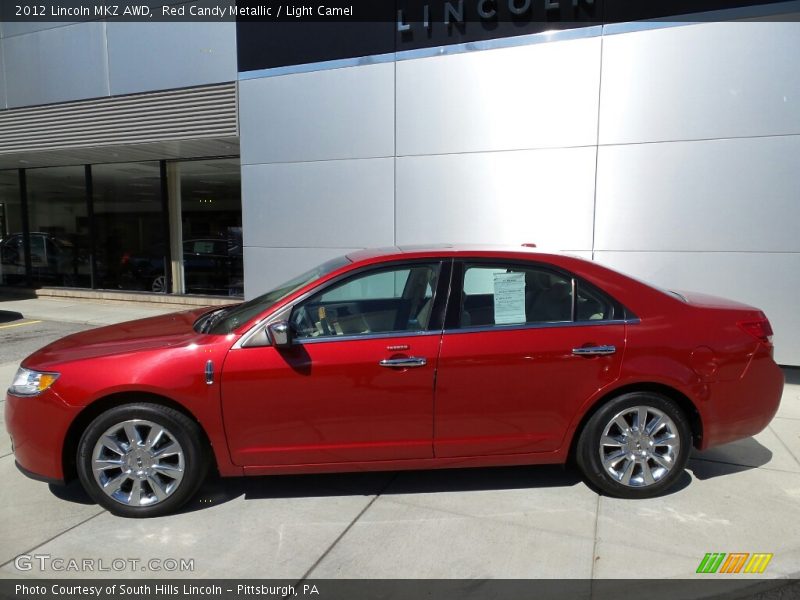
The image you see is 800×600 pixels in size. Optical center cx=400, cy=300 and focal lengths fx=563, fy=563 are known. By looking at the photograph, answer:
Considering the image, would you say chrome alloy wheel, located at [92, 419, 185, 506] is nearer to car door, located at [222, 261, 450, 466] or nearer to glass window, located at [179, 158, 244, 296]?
car door, located at [222, 261, 450, 466]

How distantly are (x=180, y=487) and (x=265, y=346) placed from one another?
0.98m

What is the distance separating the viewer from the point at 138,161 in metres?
12.4

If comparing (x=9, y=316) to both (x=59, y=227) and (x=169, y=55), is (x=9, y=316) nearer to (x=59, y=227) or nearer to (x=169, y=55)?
(x=59, y=227)

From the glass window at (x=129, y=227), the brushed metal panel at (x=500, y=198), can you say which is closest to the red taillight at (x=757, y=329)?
the brushed metal panel at (x=500, y=198)

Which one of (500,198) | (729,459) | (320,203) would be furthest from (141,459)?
(320,203)

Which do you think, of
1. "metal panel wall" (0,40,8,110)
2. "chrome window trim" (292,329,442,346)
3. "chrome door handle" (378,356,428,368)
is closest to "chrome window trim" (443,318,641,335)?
"chrome window trim" (292,329,442,346)

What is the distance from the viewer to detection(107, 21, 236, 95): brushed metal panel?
9.18m

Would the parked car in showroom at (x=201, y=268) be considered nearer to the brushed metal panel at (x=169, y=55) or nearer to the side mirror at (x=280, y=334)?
the brushed metal panel at (x=169, y=55)

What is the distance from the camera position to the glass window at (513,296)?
3490mm

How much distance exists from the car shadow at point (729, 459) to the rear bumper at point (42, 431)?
4.12m

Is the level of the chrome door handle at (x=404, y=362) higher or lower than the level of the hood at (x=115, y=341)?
lower

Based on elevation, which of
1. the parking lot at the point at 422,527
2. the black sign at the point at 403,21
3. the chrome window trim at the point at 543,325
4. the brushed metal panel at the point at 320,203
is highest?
the black sign at the point at 403,21

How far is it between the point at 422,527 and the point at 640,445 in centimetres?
145

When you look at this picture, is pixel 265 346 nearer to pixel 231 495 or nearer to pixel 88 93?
pixel 231 495
